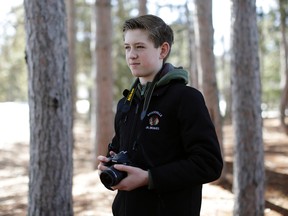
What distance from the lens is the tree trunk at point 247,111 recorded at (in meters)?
6.01

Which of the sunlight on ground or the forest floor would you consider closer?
the forest floor

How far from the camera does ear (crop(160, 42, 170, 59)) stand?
7.28 feet

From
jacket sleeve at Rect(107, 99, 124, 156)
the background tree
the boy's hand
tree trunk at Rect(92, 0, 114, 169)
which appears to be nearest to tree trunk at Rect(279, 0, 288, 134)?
the background tree

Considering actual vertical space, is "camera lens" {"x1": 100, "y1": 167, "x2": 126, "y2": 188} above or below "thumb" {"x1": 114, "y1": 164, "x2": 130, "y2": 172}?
below

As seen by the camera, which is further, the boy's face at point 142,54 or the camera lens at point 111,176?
the boy's face at point 142,54

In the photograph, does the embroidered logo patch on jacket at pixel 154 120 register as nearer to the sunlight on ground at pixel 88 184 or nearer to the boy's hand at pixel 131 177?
the boy's hand at pixel 131 177

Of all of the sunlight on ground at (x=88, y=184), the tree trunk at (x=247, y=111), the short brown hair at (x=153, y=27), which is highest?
the short brown hair at (x=153, y=27)

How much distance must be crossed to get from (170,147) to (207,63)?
7.25m

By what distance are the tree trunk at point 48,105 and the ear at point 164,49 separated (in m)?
2.85

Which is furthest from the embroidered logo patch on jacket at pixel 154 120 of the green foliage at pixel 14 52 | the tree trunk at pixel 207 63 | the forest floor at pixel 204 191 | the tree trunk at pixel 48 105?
the green foliage at pixel 14 52

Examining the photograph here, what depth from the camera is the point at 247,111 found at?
606 centimetres

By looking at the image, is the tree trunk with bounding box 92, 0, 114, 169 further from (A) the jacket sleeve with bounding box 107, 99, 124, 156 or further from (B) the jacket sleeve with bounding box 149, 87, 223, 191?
(B) the jacket sleeve with bounding box 149, 87, 223, 191

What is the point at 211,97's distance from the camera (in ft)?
29.6

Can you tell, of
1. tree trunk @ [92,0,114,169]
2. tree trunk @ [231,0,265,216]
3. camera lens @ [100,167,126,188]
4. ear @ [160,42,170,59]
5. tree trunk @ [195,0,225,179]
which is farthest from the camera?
tree trunk @ [92,0,114,169]
